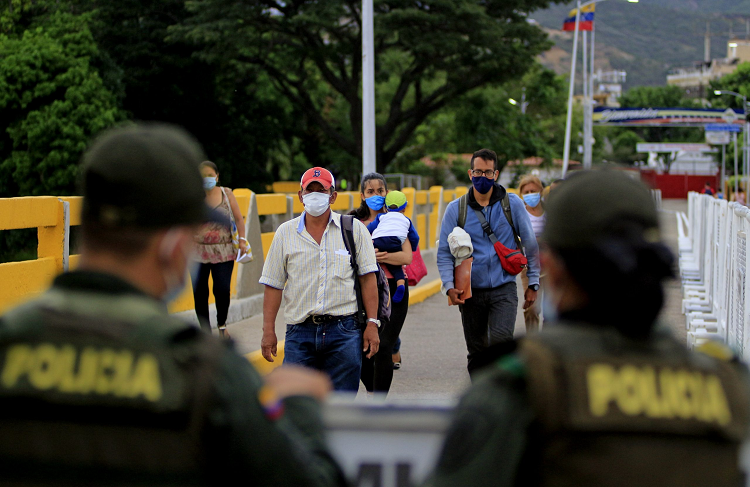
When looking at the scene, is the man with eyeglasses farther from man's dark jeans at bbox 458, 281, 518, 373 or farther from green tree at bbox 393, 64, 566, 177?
green tree at bbox 393, 64, 566, 177

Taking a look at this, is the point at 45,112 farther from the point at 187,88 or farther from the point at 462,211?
the point at 462,211

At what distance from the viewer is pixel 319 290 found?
203 inches

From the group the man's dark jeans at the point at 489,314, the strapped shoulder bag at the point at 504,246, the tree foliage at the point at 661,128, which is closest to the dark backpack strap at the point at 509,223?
the strapped shoulder bag at the point at 504,246

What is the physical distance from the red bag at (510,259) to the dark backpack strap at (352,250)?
1.31 metres

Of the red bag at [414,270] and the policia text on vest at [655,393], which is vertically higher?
the red bag at [414,270]

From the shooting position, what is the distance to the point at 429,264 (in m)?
18.0

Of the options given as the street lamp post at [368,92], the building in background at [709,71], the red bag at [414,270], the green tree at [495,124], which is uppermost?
the building in background at [709,71]

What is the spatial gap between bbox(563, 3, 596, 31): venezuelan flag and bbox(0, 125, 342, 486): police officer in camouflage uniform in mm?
44330

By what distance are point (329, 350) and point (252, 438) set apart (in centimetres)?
358

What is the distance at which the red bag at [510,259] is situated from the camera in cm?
614

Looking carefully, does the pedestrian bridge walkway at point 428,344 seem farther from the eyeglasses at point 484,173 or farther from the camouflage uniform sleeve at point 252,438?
the camouflage uniform sleeve at point 252,438

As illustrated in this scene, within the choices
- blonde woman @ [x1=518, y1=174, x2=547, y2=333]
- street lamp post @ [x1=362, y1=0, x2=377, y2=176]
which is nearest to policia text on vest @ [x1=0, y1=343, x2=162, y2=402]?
blonde woman @ [x1=518, y1=174, x2=547, y2=333]

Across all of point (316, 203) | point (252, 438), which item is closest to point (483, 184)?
point (316, 203)

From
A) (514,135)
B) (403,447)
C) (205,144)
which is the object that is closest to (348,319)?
(403,447)
